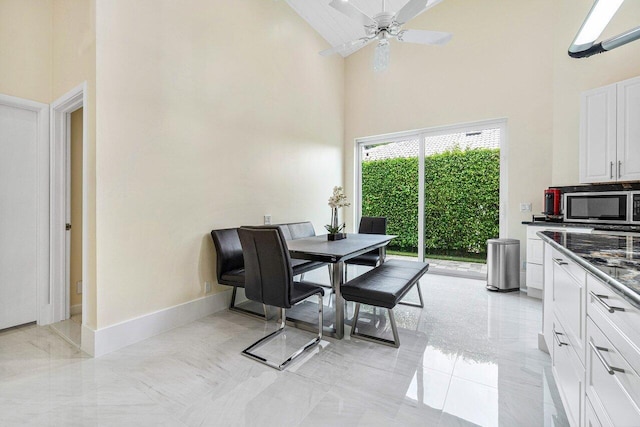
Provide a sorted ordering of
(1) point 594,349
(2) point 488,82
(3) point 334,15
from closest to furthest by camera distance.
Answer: (1) point 594,349, (2) point 488,82, (3) point 334,15

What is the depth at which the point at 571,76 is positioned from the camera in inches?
133

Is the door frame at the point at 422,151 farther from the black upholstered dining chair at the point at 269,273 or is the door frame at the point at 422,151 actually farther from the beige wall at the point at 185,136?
the black upholstered dining chair at the point at 269,273

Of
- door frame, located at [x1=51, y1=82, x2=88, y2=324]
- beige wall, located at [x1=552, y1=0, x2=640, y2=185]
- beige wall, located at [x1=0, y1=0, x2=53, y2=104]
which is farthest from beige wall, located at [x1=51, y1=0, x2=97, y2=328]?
beige wall, located at [x1=552, y1=0, x2=640, y2=185]

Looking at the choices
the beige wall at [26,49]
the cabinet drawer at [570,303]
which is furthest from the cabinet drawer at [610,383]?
the beige wall at [26,49]

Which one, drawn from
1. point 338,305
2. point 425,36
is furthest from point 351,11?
point 338,305

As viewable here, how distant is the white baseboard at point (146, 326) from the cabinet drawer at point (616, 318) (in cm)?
287

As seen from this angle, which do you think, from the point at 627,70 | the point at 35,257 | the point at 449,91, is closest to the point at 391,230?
the point at 449,91

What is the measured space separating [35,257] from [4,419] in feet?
5.63

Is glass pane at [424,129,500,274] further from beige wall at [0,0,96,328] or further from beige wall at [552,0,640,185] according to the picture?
beige wall at [0,0,96,328]

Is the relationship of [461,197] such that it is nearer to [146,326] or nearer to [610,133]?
[610,133]

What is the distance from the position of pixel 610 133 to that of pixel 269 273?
3682 millimetres

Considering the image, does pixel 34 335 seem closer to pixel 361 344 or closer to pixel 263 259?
pixel 263 259

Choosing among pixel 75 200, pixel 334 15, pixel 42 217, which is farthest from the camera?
pixel 334 15

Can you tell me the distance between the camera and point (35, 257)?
9.01ft
